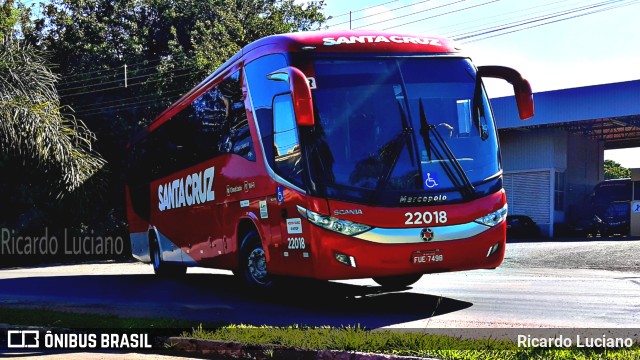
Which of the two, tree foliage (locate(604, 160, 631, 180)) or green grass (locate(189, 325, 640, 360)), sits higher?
tree foliage (locate(604, 160, 631, 180))

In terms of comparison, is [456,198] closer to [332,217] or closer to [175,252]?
[332,217]

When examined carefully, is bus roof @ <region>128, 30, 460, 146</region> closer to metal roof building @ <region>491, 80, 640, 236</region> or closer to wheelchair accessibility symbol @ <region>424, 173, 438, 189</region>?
wheelchair accessibility symbol @ <region>424, 173, 438, 189</region>

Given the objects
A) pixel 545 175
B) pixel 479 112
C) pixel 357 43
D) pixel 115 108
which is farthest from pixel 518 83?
pixel 545 175

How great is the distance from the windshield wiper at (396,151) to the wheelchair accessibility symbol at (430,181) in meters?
0.26

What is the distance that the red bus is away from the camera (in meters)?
9.08

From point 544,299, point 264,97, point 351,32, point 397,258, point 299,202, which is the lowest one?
point 544,299

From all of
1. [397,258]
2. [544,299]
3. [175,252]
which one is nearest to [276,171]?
[397,258]

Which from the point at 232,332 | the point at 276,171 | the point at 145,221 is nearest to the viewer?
the point at 232,332

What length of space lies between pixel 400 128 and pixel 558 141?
33.0 m

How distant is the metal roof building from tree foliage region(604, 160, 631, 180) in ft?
171

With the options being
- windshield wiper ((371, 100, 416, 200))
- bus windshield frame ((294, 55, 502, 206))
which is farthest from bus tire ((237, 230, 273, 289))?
windshield wiper ((371, 100, 416, 200))

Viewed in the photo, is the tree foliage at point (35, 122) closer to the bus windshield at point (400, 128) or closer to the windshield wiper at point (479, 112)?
the bus windshield at point (400, 128)

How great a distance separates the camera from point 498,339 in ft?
22.3

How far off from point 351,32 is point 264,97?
5.03 feet
